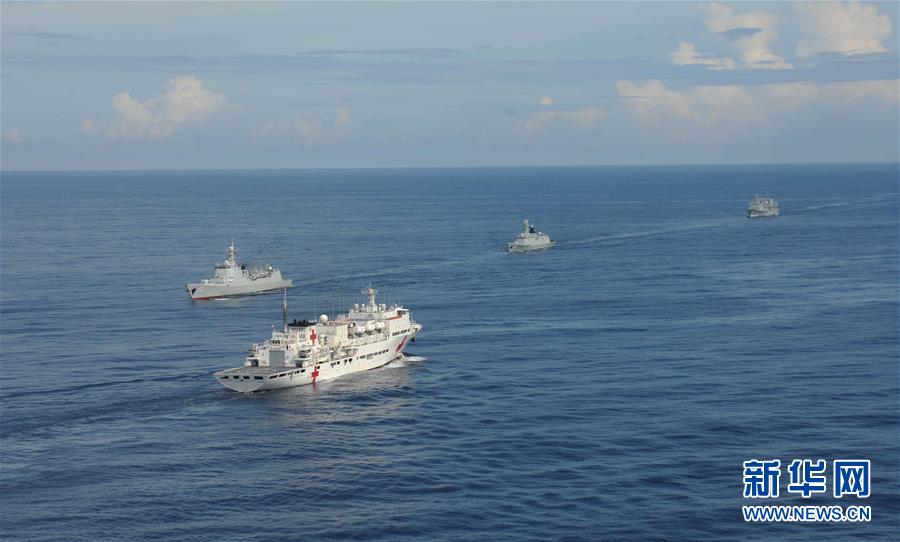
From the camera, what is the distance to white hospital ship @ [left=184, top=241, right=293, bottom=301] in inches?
7303

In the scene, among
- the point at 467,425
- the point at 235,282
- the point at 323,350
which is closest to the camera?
the point at 467,425

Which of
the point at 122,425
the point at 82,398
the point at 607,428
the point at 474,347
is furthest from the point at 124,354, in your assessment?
the point at 607,428

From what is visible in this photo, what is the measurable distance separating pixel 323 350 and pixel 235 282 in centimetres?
7182

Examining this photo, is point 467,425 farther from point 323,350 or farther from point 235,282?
point 235,282

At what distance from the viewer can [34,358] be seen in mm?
131875

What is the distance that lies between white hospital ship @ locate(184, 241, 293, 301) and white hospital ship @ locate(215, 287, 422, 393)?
53257 millimetres

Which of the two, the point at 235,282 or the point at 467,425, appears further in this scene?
the point at 235,282

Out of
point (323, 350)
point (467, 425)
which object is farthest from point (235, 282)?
point (467, 425)

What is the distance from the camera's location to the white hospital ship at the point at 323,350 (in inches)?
4656

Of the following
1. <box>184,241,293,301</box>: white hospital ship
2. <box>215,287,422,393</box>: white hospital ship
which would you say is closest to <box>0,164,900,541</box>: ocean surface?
<box>215,287,422,393</box>: white hospital ship

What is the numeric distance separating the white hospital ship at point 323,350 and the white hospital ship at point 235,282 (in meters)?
53.3

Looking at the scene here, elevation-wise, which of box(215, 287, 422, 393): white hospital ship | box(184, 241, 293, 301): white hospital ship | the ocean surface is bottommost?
the ocean surface

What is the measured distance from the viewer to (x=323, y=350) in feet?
411

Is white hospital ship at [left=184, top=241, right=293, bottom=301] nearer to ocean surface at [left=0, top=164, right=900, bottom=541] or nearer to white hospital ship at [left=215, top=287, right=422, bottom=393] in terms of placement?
ocean surface at [left=0, top=164, right=900, bottom=541]
